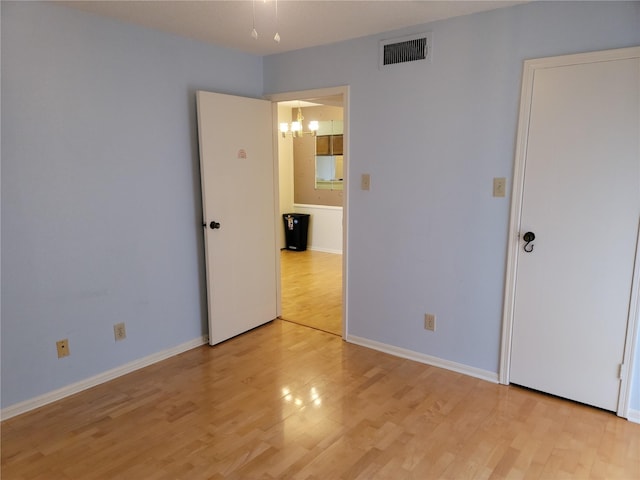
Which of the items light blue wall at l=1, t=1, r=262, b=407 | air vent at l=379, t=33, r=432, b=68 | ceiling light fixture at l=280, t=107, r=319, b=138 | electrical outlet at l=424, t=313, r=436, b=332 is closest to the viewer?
light blue wall at l=1, t=1, r=262, b=407

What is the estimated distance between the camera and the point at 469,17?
2639mm

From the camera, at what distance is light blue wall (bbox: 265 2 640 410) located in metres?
2.48

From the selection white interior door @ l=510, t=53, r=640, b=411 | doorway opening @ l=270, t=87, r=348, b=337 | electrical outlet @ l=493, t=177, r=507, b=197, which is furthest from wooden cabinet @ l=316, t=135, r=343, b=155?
white interior door @ l=510, t=53, r=640, b=411

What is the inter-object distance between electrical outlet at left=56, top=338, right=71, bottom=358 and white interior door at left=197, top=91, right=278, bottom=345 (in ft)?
3.32

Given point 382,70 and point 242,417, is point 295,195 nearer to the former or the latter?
point 382,70

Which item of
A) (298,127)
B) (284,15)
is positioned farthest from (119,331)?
(298,127)

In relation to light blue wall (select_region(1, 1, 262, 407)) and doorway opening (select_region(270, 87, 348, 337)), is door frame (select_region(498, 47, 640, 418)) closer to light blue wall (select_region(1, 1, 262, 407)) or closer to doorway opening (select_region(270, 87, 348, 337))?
light blue wall (select_region(1, 1, 262, 407))

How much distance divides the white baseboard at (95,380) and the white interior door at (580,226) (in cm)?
245

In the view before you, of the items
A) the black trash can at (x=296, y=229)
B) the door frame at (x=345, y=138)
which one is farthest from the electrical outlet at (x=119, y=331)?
the black trash can at (x=296, y=229)

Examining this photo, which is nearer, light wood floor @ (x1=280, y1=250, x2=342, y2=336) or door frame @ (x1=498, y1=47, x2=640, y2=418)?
door frame @ (x1=498, y1=47, x2=640, y2=418)

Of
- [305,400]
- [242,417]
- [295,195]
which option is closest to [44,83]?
[242,417]

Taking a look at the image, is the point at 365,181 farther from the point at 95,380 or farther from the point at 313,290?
the point at 95,380

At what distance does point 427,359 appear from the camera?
3.13 m

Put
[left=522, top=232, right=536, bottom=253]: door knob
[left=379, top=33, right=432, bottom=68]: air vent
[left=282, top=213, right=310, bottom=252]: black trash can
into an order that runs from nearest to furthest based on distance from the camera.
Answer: [left=522, top=232, right=536, bottom=253]: door knob → [left=379, top=33, right=432, bottom=68]: air vent → [left=282, top=213, right=310, bottom=252]: black trash can
